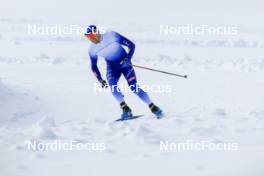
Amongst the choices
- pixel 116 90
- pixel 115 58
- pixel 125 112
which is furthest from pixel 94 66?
pixel 125 112

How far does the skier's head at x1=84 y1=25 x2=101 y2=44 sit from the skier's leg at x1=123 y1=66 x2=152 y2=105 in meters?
0.37

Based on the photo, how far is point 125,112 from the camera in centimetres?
417

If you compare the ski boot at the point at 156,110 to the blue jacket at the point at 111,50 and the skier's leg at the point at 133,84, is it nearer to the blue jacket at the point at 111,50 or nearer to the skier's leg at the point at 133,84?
the skier's leg at the point at 133,84

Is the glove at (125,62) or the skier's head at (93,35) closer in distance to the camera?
the skier's head at (93,35)

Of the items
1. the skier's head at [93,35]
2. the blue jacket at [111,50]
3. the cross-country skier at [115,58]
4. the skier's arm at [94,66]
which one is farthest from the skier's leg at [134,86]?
the skier's head at [93,35]

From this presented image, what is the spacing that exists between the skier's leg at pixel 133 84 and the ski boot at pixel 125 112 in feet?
0.51

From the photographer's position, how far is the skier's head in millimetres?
Answer: 3824

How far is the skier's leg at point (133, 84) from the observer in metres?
4.02

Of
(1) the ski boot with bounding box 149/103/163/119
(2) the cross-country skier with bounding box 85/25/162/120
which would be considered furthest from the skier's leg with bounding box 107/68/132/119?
(1) the ski boot with bounding box 149/103/163/119

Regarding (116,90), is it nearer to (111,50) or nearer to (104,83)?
(104,83)

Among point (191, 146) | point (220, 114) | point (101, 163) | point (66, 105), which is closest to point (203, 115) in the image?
point (220, 114)

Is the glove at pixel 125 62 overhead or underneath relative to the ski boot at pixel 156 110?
overhead

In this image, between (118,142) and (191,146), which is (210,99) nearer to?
(191,146)

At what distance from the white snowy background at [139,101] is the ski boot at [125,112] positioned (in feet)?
0.25
